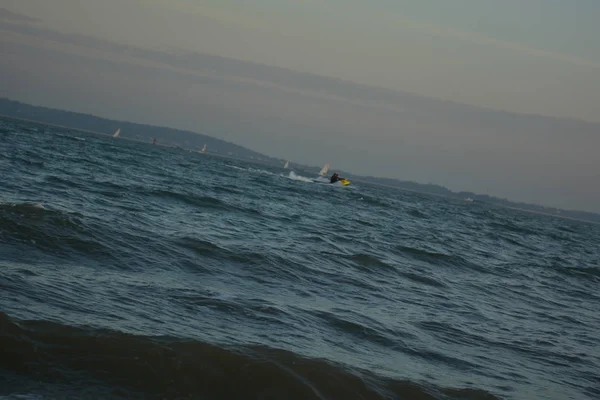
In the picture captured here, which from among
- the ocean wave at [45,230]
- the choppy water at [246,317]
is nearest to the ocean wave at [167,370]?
the choppy water at [246,317]

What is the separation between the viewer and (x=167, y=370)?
6.18 meters

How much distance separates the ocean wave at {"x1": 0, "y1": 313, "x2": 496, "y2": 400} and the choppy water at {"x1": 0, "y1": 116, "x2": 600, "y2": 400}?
0.02 m

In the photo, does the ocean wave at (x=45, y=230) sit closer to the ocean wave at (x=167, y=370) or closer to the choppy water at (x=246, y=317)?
the choppy water at (x=246, y=317)

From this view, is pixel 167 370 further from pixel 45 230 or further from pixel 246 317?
pixel 45 230

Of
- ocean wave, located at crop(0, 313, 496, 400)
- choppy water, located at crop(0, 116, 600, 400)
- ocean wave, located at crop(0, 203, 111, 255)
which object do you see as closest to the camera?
ocean wave, located at crop(0, 313, 496, 400)

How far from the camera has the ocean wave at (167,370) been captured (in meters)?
5.57

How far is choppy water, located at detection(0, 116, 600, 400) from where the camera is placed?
6.15 metres

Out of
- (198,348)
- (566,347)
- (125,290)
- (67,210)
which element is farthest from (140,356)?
(67,210)

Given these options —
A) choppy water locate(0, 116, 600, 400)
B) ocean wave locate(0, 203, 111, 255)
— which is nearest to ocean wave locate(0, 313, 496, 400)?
choppy water locate(0, 116, 600, 400)

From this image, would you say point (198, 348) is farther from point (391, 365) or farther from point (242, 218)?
point (242, 218)

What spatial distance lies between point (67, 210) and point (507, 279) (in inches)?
489

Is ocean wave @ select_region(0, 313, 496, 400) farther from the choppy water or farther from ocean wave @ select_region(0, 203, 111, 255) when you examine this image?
ocean wave @ select_region(0, 203, 111, 255)

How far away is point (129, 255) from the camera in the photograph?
11102mm

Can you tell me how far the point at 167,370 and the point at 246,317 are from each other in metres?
2.30
